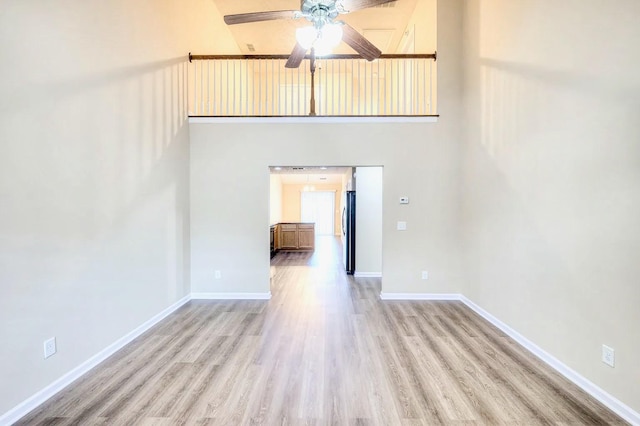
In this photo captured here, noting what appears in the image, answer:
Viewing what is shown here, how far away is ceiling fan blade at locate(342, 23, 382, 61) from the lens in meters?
2.55

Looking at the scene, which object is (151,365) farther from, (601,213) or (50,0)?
(601,213)

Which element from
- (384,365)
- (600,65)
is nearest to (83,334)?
(384,365)

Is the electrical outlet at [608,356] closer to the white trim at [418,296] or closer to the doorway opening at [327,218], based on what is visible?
the white trim at [418,296]

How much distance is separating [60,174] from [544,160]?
13.7 ft

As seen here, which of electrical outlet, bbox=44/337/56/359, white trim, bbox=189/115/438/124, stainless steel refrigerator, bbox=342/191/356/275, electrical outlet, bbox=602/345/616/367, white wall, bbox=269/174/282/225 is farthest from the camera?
white wall, bbox=269/174/282/225

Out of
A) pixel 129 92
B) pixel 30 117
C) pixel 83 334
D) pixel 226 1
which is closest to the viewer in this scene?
pixel 30 117

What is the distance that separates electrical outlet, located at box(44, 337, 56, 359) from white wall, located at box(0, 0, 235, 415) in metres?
0.04

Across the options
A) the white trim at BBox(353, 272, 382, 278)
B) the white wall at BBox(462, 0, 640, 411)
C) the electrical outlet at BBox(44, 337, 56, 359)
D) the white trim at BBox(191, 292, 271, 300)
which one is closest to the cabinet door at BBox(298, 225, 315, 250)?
the white trim at BBox(353, 272, 382, 278)

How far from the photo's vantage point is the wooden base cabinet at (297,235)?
9805mm

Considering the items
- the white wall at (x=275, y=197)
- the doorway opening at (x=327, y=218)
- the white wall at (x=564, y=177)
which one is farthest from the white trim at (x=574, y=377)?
the white wall at (x=275, y=197)

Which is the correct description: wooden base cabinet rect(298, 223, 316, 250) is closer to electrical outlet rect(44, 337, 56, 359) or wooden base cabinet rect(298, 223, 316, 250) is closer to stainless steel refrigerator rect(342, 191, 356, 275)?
stainless steel refrigerator rect(342, 191, 356, 275)

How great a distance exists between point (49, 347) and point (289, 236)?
7731 millimetres

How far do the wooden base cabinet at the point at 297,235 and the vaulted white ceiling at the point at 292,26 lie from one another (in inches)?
210

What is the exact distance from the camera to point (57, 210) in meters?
2.24
